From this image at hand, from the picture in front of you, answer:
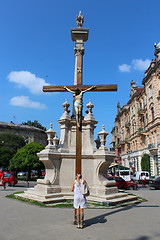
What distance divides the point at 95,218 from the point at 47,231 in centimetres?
180

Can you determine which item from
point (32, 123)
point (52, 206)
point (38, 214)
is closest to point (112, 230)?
point (38, 214)

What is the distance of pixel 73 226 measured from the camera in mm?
5488

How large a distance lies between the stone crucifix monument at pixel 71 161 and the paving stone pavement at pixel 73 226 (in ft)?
4.31

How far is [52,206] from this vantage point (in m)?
7.82

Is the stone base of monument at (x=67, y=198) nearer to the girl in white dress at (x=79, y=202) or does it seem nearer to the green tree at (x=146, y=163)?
the girl in white dress at (x=79, y=202)

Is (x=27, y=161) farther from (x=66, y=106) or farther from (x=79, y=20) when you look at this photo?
(x=79, y=20)

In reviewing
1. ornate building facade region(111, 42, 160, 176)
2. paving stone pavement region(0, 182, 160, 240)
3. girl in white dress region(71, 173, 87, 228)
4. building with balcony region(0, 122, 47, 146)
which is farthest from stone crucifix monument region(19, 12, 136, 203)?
building with balcony region(0, 122, 47, 146)

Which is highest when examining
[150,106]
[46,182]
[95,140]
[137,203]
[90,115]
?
[150,106]

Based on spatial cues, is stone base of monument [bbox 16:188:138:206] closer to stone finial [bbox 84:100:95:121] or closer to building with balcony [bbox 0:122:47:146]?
stone finial [bbox 84:100:95:121]

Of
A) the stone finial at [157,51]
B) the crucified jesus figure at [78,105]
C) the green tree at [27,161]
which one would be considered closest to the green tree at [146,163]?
the stone finial at [157,51]

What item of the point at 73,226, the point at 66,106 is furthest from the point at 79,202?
the point at 66,106

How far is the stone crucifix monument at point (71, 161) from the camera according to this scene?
27.9 feet

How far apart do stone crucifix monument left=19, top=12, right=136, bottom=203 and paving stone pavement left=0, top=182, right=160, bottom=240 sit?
1312 millimetres

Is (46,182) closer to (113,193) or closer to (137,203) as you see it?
(113,193)
